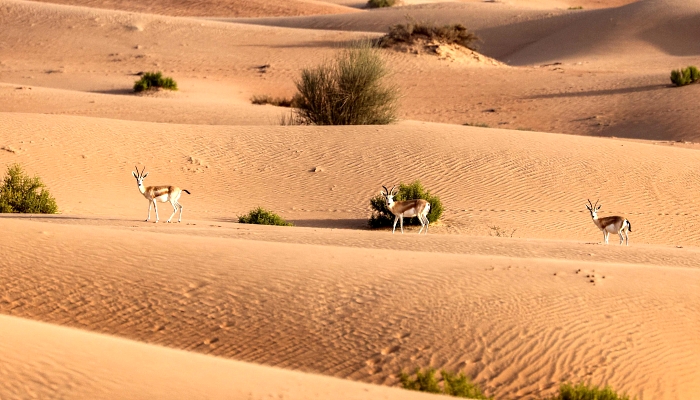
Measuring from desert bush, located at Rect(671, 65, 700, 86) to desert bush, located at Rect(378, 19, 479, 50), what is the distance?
13.2 m

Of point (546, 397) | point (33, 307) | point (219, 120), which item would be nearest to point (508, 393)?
point (546, 397)

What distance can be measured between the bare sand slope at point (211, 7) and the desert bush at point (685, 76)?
44.0 meters

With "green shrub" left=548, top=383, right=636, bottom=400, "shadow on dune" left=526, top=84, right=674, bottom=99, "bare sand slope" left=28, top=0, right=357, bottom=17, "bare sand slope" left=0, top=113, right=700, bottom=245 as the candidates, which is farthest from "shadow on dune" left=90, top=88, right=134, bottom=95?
"bare sand slope" left=28, top=0, right=357, bottom=17

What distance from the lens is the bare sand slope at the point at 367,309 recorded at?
816cm

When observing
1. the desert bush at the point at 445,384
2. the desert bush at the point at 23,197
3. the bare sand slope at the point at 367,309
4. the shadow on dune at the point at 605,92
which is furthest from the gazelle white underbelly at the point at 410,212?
the shadow on dune at the point at 605,92

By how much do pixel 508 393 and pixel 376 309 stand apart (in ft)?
5.90


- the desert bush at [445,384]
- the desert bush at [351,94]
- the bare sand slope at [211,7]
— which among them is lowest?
the desert bush at [445,384]

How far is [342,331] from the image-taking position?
8.77 m

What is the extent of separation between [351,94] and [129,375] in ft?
70.3

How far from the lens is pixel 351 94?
27375 millimetres

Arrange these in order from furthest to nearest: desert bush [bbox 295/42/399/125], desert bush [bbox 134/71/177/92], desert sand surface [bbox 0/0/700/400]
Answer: desert bush [bbox 134/71/177/92], desert bush [bbox 295/42/399/125], desert sand surface [bbox 0/0/700/400]

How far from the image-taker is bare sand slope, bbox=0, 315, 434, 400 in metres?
6.10

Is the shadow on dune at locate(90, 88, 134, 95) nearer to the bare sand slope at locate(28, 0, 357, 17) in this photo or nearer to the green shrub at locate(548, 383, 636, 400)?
the green shrub at locate(548, 383, 636, 400)

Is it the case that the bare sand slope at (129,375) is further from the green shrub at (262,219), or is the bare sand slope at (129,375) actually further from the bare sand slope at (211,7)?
the bare sand slope at (211,7)
